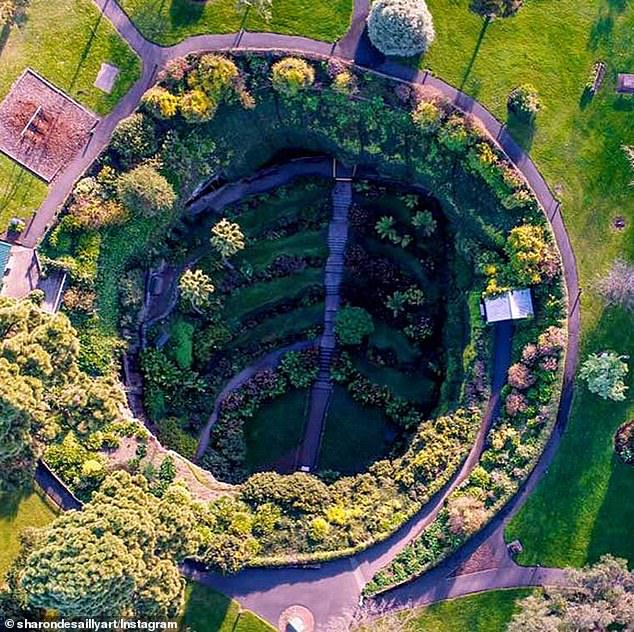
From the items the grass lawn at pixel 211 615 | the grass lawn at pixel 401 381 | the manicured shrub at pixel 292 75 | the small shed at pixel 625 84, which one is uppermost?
the small shed at pixel 625 84

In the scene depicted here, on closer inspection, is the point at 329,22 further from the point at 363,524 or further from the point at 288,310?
the point at 363,524

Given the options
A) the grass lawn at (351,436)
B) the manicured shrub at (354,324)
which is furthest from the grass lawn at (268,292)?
the grass lawn at (351,436)

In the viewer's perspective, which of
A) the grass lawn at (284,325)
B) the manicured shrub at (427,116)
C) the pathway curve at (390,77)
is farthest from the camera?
the grass lawn at (284,325)

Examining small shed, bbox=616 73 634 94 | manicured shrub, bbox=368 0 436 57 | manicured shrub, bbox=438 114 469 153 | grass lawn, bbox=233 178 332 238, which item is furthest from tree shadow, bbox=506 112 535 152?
grass lawn, bbox=233 178 332 238

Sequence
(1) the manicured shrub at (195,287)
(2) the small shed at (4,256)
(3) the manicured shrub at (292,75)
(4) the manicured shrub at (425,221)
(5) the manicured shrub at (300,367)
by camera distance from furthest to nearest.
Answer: (5) the manicured shrub at (300,367)
(4) the manicured shrub at (425,221)
(1) the manicured shrub at (195,287)
(2) the small shed at (4,256)
(3) the manicured shrub at (292,75)

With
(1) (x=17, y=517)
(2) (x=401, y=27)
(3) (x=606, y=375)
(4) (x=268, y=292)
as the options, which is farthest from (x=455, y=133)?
(1) (x=17, y=517)

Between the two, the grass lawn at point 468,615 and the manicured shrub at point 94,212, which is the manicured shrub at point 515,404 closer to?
the grass lawn at point 468,615
